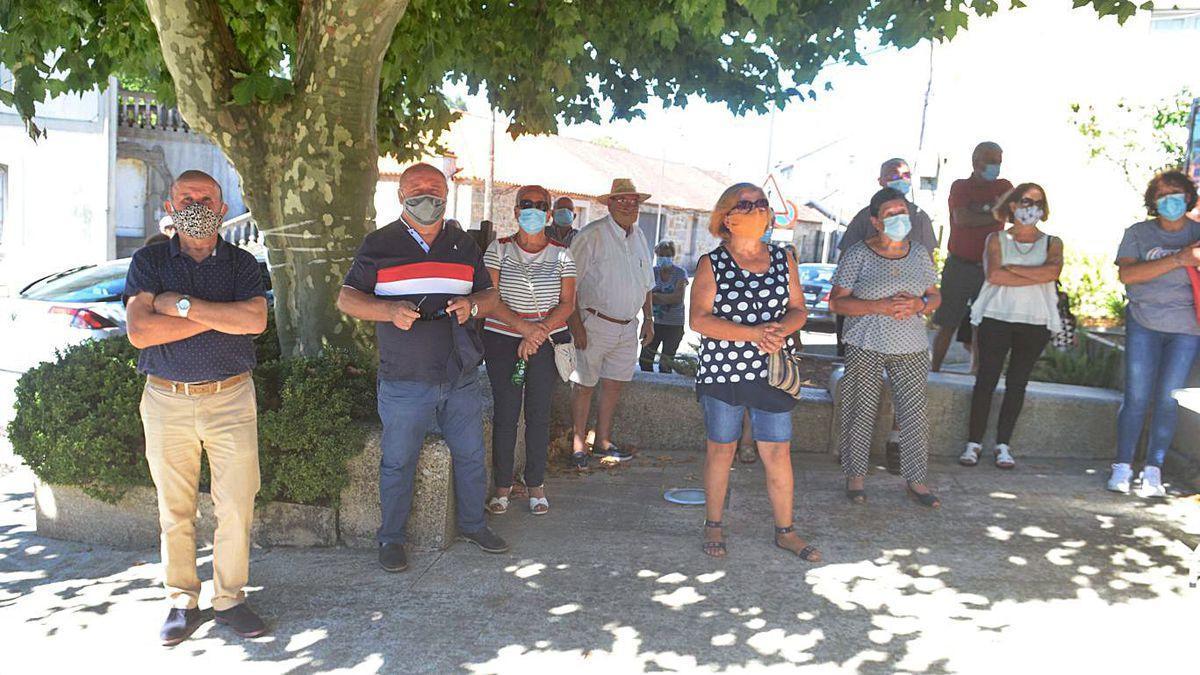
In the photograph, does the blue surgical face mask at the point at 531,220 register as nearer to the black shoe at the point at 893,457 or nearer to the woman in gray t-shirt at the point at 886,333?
the woman in gray t-shirt at the point at 886,333

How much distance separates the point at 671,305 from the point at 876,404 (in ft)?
13.5

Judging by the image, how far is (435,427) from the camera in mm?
5445

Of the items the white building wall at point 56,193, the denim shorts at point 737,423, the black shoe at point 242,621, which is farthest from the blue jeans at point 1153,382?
the white building wall at point 56,193

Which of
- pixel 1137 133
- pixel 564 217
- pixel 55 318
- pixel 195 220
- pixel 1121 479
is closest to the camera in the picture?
pixel 195 220

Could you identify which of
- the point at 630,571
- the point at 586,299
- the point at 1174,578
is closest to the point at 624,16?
the point at 586,299

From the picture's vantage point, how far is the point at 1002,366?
695 centimetres

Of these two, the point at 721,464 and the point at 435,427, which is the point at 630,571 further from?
the point at 435,427

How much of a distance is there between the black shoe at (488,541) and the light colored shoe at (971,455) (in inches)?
136

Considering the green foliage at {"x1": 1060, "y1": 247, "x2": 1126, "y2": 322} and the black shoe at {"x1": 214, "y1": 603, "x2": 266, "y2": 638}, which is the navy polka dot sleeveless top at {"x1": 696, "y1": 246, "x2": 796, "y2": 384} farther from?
the green foliage at {"x1": 1060, "y1": 247, "x2": 1126, "y2": 322}

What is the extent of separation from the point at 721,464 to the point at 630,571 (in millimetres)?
743

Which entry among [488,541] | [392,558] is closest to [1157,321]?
[488,541]

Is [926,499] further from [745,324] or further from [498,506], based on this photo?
[498,506]

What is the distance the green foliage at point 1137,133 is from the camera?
11.4 m

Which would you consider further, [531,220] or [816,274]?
[816,274]
